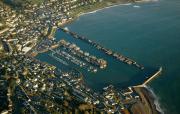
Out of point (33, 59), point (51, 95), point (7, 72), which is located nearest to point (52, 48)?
point (33, 59)

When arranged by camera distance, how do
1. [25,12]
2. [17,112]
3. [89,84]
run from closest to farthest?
1. [17,112]
2. [89,84]
3. [25,12]

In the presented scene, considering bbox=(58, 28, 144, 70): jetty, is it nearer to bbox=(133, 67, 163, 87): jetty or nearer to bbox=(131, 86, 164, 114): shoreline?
bbox=(133, 67, 163, 87): jetty

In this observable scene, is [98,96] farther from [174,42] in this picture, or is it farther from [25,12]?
[25,12]

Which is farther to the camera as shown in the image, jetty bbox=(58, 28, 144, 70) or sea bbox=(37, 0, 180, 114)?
jetty bbox=(58, 28, 144, 70)

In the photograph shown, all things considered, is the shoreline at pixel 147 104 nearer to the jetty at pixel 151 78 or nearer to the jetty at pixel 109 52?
the jetty at pixel 151 78

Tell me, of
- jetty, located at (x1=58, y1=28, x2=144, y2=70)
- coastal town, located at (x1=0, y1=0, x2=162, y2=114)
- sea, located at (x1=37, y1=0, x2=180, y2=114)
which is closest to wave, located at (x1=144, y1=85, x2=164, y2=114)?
sea, located at (x1=37, y1=0, x2=180, y2=114)
